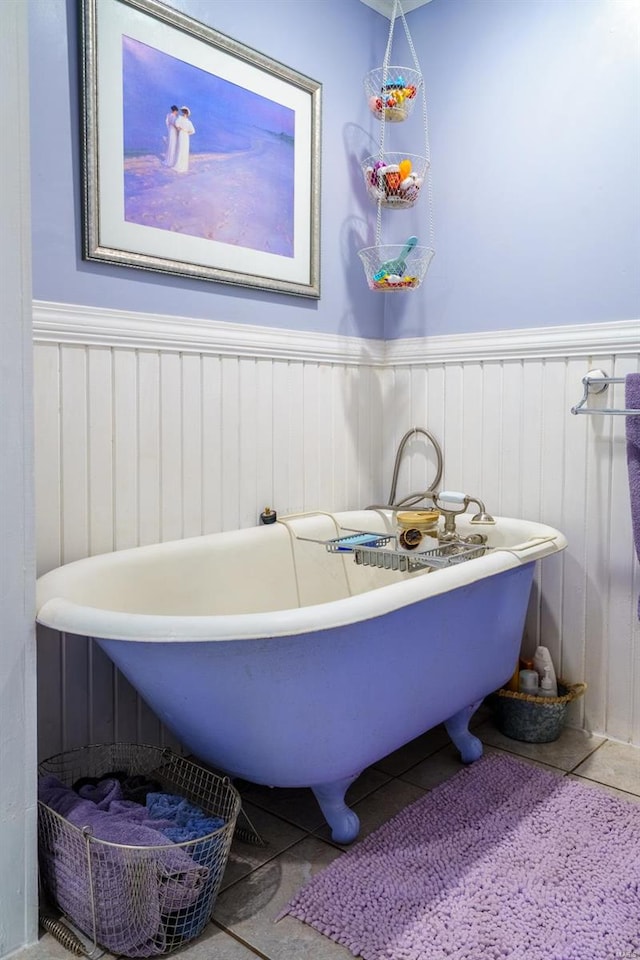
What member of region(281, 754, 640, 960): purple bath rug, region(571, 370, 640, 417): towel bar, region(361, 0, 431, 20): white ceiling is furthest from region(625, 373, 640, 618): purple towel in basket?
region(361, 0, 431, 20): white ceiling

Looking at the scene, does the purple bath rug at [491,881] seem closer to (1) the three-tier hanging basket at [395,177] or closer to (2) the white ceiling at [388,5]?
(1) the three-tier hanging basket at [395,177]

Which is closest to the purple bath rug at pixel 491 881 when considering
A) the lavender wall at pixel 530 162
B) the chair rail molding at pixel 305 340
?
the chair rail molding at pixel 305 340

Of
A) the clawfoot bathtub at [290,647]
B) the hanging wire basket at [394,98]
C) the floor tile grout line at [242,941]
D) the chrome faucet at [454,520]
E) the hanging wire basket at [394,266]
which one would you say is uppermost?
the hanging wire basket at [394,98]

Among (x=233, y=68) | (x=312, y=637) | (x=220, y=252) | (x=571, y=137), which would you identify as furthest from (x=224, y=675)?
(x=571, y=137)

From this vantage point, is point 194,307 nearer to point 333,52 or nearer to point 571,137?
point 333,52

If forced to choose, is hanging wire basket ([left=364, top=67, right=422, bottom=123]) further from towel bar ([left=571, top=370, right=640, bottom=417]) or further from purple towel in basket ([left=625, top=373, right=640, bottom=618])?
purple towel in basket ([left=625, top=373, right=640, bottom=618])

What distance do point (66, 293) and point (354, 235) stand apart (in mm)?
1186

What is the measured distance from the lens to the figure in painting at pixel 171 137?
1.92 metres

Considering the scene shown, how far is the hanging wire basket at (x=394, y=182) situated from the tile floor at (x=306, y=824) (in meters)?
1.74

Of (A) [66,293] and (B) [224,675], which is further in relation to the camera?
(A) [66,293]

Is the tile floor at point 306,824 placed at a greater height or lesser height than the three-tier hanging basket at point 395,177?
lesser

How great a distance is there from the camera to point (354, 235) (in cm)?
256

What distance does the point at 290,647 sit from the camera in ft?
4.37

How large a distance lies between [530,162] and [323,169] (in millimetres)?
671
